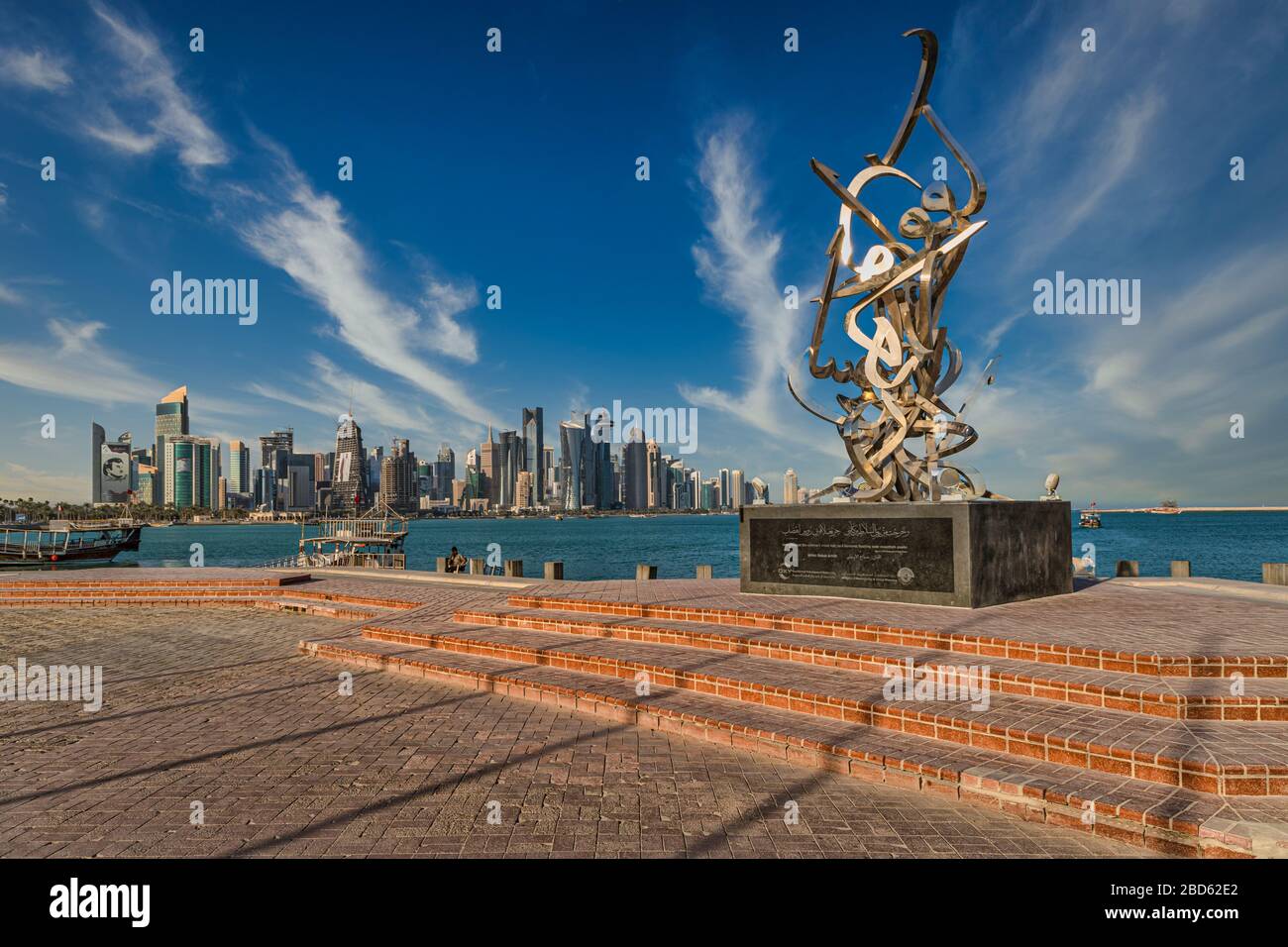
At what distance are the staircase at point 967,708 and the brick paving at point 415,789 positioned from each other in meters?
0.19

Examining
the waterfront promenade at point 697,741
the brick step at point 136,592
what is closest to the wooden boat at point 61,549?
the brick step at point 136,592

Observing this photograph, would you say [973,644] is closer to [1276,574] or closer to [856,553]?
[856,553]

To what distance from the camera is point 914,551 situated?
380 inches

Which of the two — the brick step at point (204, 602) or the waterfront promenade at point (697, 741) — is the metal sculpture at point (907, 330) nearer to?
the waterfront promenade at point (697, 741)

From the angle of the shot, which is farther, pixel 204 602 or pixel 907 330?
pixel 204 602

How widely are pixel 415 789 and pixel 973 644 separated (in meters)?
5.73

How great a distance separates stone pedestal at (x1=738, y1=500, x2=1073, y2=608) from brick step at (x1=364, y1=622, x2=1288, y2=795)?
3237mm

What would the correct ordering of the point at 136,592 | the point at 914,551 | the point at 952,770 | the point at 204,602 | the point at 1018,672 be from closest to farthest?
the point at 952,770 < the point at 1018,672 < the point at 914,551 < the point at 204,602 < the point at 136,592

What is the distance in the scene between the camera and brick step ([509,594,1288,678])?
5.70 m

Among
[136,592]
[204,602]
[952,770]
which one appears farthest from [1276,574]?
[136,592]

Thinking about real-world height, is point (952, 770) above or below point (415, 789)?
above

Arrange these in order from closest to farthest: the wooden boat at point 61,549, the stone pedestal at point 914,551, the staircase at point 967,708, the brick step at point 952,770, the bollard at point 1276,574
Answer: the brick step at point 952,770 < the staircase at point 967,708 < the stone pedestal at point 914,551 < the bollard at point 1276,574 < the wooden boat at point 61,549

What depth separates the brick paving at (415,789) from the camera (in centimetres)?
389

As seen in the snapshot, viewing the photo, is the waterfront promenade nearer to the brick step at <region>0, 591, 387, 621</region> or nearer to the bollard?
the brick step at <region>0, 591, 387, 621</region>
